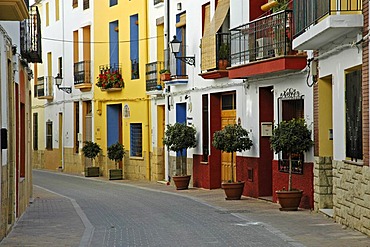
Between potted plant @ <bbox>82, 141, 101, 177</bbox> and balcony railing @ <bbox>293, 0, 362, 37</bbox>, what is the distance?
18.6m

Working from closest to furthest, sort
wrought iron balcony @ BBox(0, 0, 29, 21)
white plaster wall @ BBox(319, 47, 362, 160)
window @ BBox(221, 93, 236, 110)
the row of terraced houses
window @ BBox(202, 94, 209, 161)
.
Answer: wrought iron balcony @ BBox(0, 0, 29, 21) < the row of terraced houses < white plaster wall @ BBox(319, 47, 362, 160) < window @ BBox(221, 93, 236, 110) < window @ BBox(202, 94, 209, 161)

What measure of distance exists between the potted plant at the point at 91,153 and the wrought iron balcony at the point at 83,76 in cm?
286

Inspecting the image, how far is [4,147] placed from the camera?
1383 cm

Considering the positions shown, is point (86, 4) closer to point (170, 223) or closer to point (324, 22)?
point (170, 223)

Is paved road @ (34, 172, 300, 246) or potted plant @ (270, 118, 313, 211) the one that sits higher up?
potted plant @ (270, 118, 313, 211)

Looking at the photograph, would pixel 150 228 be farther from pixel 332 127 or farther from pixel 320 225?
pixel 332 127

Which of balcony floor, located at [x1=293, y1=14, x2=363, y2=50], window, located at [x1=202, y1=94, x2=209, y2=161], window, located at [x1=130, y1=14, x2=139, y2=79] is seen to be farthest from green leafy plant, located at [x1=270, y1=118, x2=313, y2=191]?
window, located at [x1=130, y1=14, x2=139, y2=79]

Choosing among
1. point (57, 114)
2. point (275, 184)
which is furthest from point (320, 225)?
point (57, 114)

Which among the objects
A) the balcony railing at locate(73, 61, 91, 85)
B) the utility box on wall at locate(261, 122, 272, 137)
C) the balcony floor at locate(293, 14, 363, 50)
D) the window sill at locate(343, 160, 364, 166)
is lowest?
the window sill at locate(343, 160, 364, 166)

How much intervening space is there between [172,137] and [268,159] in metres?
4.75

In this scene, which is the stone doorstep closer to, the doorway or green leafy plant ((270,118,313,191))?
green leafy plant ((270,118,313,191))

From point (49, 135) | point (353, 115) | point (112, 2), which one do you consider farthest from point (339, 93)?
point (49, 135)

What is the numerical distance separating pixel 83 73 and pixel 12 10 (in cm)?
2493

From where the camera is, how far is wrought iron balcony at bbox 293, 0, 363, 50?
13766 mm
